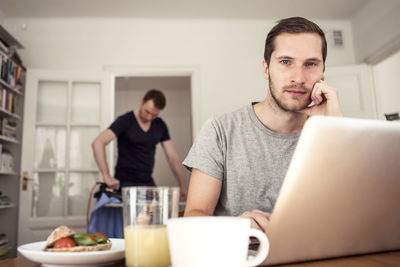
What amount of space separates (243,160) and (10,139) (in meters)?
2.91

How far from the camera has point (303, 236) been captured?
0.52m

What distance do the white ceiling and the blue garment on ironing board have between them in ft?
7.16

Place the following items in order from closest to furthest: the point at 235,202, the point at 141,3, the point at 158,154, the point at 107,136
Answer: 1. the point at 235,202
2. the point at 107,136
3. the point at 141,3
4. the point at 158,154

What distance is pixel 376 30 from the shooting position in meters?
3.62

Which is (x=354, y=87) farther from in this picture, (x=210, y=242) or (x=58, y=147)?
(x=210, y=242)

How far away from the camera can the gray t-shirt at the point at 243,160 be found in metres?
1.01

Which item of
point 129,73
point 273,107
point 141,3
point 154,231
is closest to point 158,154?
point 129,73

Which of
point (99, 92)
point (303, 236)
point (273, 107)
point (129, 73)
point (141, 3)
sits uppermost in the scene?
point (141, 3)

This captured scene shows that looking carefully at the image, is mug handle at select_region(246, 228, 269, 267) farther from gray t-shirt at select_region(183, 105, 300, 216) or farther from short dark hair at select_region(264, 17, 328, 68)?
short dark hair at select_region(264, 17, 328, 68)

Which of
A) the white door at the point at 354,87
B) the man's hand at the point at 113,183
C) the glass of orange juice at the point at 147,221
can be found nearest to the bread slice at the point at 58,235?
the glass of orange juice at the point at 147,221

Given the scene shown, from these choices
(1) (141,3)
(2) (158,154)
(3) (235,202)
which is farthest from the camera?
(2) (158,154)

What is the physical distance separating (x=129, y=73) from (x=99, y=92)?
0.39m

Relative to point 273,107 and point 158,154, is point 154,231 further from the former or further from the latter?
point 158,154

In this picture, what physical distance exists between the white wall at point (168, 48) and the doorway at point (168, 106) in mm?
1932
